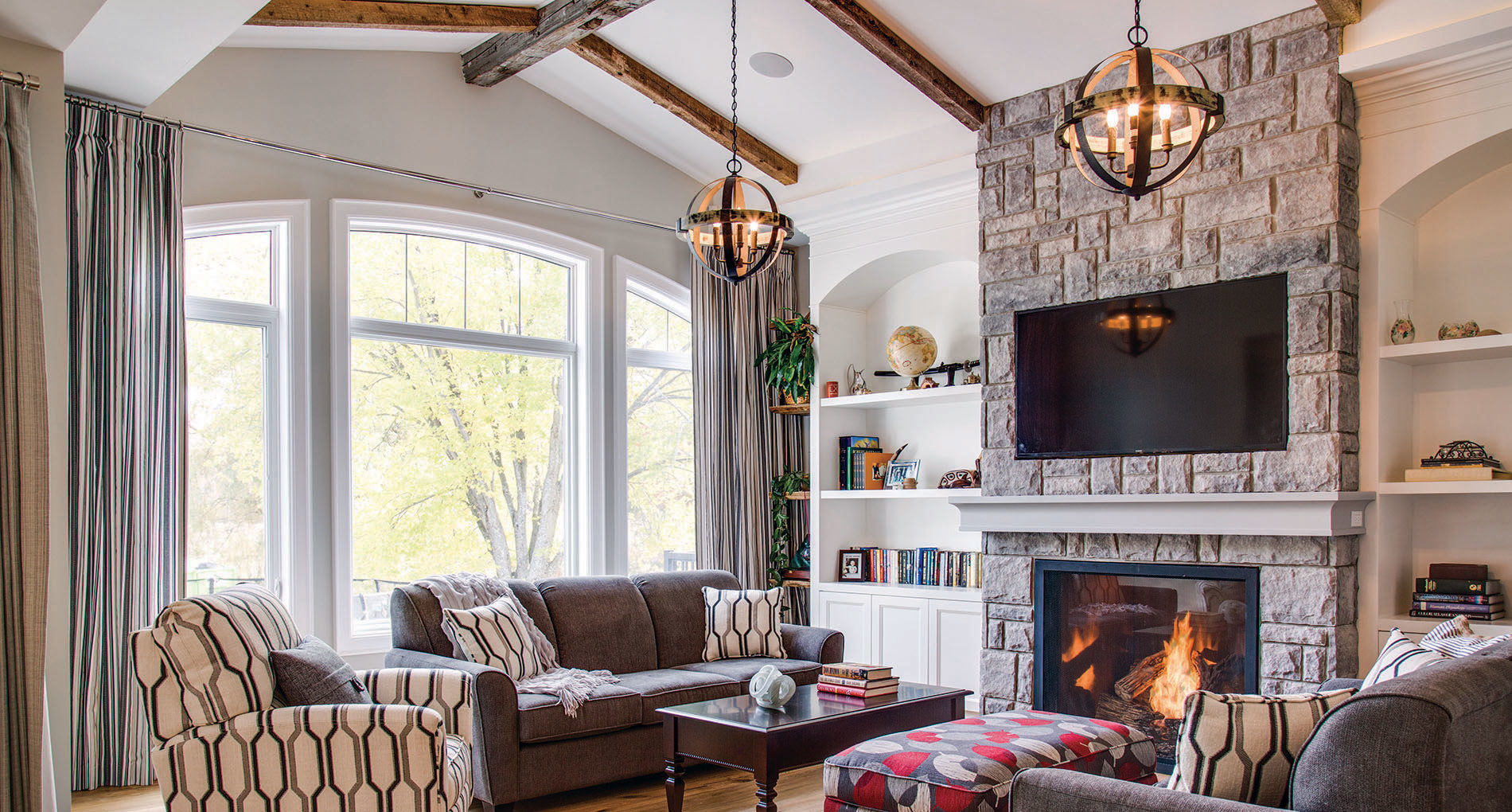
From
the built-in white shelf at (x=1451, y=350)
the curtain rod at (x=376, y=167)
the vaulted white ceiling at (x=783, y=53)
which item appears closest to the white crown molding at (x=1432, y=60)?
the vaulted white ceiling at (x=783, y=53)

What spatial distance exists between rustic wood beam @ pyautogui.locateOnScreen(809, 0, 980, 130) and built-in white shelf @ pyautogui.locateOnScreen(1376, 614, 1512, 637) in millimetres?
2839

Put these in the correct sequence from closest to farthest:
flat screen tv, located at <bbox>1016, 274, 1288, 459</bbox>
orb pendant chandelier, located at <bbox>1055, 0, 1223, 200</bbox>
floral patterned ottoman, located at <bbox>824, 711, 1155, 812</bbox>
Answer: orb pendant chandelier, located at <bbox>1055, 0, 1223, 200</bbox> < floral patterned ottoman, located at <bbox>824, 711, 1155, 812</bbox> < flat screen tv, located at <bbox>1016, 274, 1288, 459</bbox>

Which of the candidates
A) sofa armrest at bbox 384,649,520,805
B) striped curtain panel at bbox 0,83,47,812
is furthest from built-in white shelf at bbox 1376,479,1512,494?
striped curtain panel at bbox 0,83,47,812

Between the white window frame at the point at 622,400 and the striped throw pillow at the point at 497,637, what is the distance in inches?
66.7

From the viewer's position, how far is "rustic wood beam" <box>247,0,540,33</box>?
4664 mm

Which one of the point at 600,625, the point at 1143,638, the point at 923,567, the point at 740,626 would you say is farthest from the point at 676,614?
the point at 1143,638

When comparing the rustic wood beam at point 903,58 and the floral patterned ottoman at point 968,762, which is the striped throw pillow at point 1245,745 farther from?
the rustic wood beam at point 903,58

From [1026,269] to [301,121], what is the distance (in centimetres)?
345

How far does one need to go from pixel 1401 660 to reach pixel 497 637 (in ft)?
10.2

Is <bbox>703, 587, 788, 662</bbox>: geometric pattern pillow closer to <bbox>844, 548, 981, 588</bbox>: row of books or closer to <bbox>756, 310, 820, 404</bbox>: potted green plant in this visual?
<bbox>844, 548, 981, 588</bbox>: row of books

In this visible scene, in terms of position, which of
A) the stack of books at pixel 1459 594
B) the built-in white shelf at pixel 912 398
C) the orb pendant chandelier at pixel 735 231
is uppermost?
the orb pendant chandelier at pixel 735 231

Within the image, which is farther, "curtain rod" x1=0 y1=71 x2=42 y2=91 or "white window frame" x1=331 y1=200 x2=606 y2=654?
"white window frame" x1=331 y1=200 x2=606 y2=654

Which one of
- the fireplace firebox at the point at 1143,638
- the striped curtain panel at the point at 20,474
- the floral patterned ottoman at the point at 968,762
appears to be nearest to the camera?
the floral patterned ottoman at the point at 968,762

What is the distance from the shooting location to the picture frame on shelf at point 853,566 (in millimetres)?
6508
